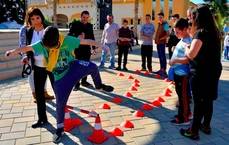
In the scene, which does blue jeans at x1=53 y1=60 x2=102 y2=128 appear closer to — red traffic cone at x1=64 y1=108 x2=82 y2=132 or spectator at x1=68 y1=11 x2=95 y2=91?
red traffic cone at x1=64 y1=108 x2=82 y2=132

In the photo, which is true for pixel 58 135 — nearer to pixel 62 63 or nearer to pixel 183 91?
pixel 62 63

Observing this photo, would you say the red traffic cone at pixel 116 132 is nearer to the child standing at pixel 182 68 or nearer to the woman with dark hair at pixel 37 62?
the child standing at pixel 182 68

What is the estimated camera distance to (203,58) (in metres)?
4.16

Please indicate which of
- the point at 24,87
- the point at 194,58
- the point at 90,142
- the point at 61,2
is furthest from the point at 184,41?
the point at 61,2

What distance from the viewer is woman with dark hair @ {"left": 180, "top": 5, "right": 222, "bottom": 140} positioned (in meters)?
4.07

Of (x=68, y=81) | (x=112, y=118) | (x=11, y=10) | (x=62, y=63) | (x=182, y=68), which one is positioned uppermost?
(x=11, y=10)

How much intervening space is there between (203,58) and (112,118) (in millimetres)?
2018

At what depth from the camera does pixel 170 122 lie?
5.27m

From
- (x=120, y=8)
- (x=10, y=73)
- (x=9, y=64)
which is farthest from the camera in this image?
(x=120, y=8)

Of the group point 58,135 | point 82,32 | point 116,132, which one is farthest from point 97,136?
point 82,32

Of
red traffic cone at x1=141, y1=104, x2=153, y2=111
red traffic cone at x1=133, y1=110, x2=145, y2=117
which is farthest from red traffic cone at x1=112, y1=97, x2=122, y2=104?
red traffic cone at x1=133, y1=110, x2=145, y2=117

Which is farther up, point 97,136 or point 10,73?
point 10,73

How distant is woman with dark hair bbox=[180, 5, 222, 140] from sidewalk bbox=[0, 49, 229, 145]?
2.00ft

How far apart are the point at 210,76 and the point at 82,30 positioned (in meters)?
3.60
